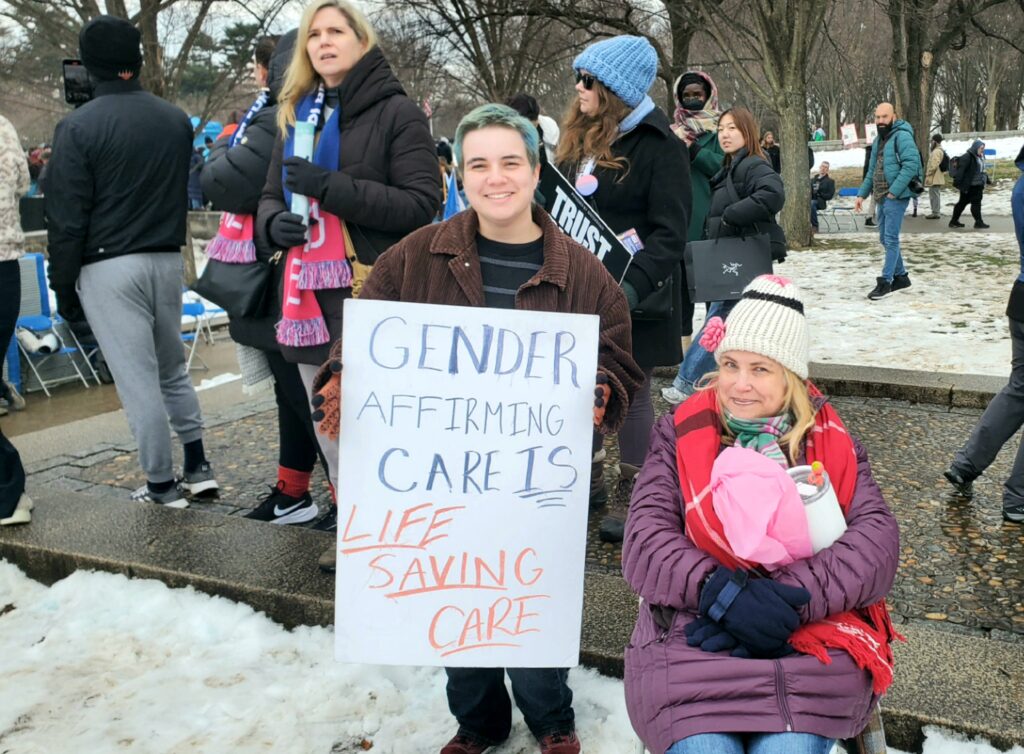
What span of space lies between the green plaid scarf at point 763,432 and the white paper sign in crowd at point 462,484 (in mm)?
346

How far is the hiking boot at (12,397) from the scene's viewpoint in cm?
702

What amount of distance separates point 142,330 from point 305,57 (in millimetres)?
1543

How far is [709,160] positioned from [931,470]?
230cm

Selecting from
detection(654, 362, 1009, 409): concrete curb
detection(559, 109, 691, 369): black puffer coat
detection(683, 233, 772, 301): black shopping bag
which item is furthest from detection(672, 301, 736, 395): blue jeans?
detection(559, 109, 691, 369): black puffer coat

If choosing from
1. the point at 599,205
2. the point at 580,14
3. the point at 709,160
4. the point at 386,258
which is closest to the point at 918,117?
the point at 580,14

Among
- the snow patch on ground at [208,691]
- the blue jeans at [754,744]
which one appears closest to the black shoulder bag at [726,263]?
the snow patch on ground at [208,691]

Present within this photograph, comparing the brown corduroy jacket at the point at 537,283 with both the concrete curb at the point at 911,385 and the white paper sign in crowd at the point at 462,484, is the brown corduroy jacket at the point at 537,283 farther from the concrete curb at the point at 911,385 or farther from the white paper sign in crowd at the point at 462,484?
the concrete curb at the point at 911,385

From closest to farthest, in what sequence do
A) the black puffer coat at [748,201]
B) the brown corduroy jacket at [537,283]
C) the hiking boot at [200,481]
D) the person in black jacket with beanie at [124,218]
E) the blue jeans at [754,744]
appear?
the blue jeans at [754,744] < the brown corduroy jacket at [537,283] < the person in black jacket with beanie at [124,218] < the hiking boot at [200,481] < the black puffer coat at [748,201]

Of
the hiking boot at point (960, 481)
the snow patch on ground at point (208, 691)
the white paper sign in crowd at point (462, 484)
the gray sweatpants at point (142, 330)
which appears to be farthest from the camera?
the hiking boot at point (960, 481)

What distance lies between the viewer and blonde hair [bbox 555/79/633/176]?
11.5ft

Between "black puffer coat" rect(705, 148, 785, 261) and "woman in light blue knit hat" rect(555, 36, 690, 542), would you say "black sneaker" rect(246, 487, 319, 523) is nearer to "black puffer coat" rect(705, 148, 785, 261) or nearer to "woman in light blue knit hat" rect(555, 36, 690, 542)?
"woman in light blue knit hat" rect(555, 36, 690, 542)

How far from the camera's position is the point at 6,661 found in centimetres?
308

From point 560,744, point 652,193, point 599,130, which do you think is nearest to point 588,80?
point 599,130

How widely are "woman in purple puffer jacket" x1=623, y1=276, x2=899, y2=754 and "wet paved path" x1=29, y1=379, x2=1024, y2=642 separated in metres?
1.38
